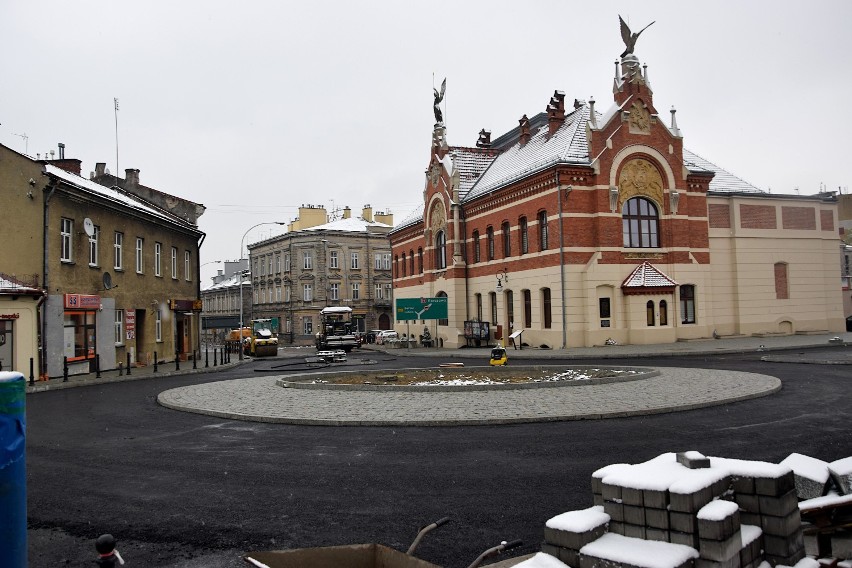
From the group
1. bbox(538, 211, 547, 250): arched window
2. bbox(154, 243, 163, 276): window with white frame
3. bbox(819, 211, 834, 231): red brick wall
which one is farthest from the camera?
bbox(819, 211, 834, 231): red brick wall

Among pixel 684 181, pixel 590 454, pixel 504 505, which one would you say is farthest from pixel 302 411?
pixel 684 181

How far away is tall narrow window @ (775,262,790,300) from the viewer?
4025cm

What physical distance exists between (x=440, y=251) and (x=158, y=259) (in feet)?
66.9

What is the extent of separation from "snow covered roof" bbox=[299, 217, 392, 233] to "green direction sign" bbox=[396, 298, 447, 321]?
29737 mm

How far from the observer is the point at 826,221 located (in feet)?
137

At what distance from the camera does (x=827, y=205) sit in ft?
138

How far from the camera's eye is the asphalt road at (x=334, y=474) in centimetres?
606

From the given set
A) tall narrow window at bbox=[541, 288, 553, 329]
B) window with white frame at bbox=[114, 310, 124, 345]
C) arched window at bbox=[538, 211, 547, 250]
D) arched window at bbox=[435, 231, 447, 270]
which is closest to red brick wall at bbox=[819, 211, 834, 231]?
arched window at bbox=[538, 211, 547, 250]

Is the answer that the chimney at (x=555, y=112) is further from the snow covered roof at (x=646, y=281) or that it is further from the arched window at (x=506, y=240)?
the snow covered roof at (x=646, y=281)

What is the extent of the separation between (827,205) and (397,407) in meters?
39.4

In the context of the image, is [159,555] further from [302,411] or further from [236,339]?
[236,339]

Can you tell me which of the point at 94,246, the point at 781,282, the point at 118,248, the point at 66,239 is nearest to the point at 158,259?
the point at 118,248

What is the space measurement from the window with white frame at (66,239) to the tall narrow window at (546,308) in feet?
75.8

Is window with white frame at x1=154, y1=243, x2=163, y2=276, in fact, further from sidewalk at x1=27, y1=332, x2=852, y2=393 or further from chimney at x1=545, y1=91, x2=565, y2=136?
chimney at x1=545, y1=91, x2=565, y2=136
